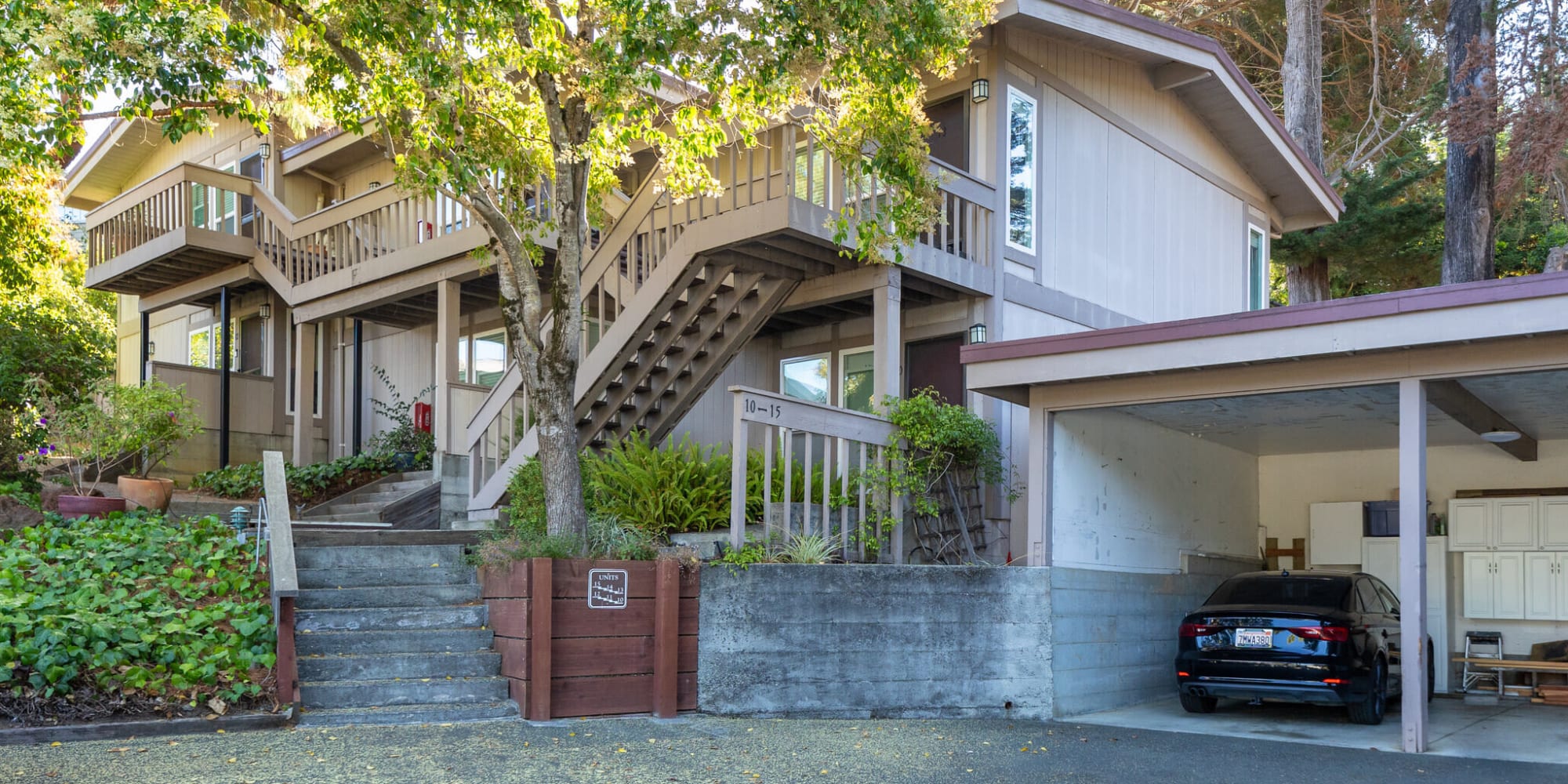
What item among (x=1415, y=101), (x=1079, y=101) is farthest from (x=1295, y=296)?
(x=1079, y=101)

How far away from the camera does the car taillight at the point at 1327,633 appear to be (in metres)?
10.1

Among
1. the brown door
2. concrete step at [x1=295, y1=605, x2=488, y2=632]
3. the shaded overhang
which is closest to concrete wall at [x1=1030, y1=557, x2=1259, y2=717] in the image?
the brown door

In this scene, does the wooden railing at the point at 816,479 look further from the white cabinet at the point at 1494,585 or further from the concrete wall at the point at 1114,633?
the white cabinet at the point at 1494,585

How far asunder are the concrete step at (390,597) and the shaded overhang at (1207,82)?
793 cm

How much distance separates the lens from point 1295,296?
962 inches

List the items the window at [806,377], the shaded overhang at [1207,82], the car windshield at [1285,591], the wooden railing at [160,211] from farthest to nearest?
1. the wooden railing at [160,211]
2. the window at [806,377]
3. the shaded overhang at [1207,82]
4. the car windshield at [1285,591]

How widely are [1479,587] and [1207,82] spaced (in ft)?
22.8

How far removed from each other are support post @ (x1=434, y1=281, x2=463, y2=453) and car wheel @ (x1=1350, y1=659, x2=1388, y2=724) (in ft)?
32.6

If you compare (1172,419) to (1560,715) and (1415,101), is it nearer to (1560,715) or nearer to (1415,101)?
(1560,715)

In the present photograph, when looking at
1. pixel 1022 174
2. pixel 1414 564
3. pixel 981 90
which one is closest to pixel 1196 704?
pixel 1414 564

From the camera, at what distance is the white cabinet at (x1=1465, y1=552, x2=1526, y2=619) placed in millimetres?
13633

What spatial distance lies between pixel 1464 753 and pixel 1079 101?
8.61 m

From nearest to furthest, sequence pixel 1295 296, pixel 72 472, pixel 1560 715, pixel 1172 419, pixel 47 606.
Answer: pixel 47 606 < pixel 1560 715 < pixel 1172 419 < pixel 72 472 < pixel 1295 296

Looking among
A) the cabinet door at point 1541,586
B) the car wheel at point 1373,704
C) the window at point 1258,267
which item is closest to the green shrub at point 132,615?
the car wheel at point 1373,704
